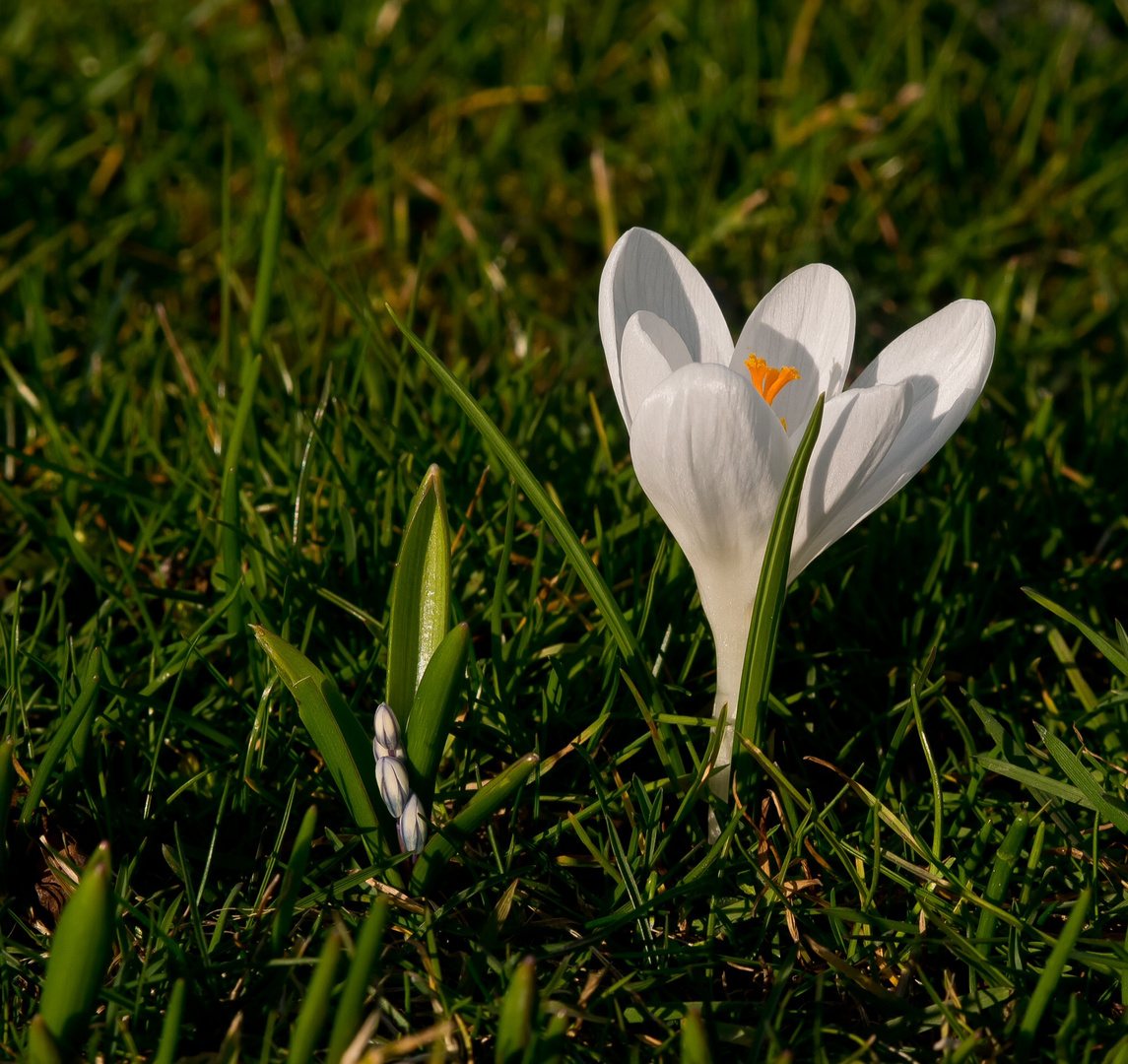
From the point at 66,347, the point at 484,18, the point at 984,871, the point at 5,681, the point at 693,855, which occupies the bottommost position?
the point at 984,871

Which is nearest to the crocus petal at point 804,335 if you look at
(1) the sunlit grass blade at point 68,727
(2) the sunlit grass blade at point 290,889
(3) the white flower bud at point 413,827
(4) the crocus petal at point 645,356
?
(4) the crocus petal at point 645,356

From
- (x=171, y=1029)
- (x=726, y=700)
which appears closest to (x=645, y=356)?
(x=726, y=700)

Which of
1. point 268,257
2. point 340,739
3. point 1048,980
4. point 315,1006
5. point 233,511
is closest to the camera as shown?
point 315,1006

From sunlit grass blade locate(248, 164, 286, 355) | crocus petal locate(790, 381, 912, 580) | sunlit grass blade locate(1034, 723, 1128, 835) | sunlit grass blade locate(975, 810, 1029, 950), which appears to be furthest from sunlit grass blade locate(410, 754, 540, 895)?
sunlit grass blade locate(248, 164, 286, 355)

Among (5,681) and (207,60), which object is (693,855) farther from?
(207,60)

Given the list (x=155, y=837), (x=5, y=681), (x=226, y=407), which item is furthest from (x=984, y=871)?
(x=226, y=407)

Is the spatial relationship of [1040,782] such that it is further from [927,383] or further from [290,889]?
[290,889]

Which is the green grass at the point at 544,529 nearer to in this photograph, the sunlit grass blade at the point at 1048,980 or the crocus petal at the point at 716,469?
the sunlit grass blade at the point at 1048,980
